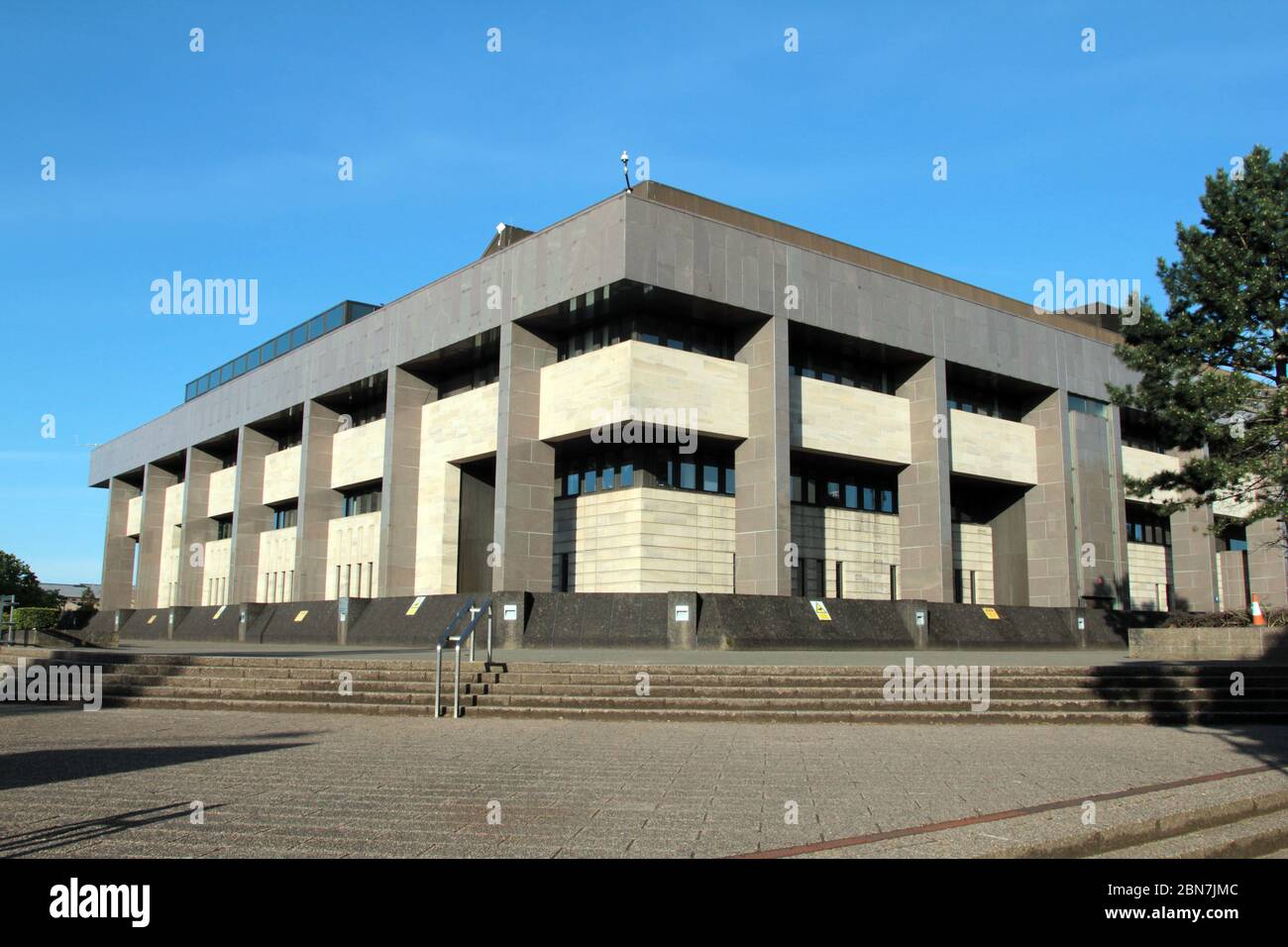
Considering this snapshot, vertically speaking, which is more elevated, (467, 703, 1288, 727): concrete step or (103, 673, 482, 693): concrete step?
(103, 673, 482, 693): concrete step

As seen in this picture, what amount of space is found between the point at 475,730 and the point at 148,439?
52.8 metres

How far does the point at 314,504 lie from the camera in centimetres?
4084

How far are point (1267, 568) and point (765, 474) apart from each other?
108 feet

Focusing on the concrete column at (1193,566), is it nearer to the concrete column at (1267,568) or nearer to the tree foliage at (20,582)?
the concrete column at (1267,568)

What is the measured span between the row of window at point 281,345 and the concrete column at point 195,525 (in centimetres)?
391

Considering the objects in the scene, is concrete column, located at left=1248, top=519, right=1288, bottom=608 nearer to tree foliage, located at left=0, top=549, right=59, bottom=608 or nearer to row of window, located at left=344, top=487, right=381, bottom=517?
row of window, located at left=344, top=487, right=381, bottom=517

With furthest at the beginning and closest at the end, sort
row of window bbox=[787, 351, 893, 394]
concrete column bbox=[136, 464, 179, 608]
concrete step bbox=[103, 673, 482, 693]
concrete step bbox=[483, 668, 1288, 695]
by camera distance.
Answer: concrete column bbox=[136, 464, 179, 608], row of window bbox=[787, 351, 893, 394], concrete step bbox=[103, 673, 482, 693], concrete step bbox=[483, 668, 1288, 695]

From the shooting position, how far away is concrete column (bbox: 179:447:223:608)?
169 feet

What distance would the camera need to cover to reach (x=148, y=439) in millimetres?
57750

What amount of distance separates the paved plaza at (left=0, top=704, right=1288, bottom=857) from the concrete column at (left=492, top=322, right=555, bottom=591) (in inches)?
620

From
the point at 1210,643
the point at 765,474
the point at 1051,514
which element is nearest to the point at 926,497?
the point at 1051,514

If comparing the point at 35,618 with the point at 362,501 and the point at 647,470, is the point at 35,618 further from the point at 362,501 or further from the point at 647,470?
the point at 647,470

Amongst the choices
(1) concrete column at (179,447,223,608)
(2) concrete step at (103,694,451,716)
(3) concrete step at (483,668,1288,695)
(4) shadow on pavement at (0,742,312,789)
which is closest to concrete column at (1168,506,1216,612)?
(3) concrete step at (483,668,1288,695)
